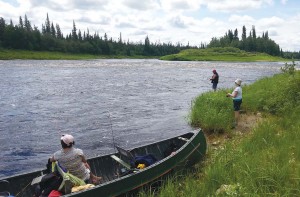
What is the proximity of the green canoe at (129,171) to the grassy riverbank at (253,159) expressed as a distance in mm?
492

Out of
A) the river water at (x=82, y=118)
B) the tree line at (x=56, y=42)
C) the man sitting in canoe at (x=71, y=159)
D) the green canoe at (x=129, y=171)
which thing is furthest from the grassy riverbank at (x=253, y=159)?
the tree line at (x=56, y=42)

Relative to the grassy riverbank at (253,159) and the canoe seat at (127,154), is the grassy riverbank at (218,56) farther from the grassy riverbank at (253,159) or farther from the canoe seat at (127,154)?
the canoe seat at (127,154)

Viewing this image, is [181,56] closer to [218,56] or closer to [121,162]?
[218,56]

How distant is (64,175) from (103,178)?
260cm

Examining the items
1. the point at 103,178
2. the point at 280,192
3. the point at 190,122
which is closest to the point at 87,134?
the point at 190,122

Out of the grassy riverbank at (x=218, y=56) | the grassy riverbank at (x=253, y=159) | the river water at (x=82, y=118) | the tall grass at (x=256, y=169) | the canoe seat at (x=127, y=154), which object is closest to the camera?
the tall grass at (x=256, y=169)

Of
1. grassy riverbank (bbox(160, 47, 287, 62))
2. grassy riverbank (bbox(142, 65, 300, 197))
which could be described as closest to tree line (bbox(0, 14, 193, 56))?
grassy riverbank (bbox(160, 47, 287, 62))

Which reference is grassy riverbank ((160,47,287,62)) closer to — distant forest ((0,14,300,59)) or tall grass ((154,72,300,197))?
distant forest ((0,14,300,59))

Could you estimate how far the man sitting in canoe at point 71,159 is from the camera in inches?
315

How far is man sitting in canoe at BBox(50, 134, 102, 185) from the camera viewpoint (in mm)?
8008

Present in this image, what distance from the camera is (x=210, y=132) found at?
1569cm

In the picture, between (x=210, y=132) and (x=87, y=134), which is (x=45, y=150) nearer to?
(x=87, y=134)

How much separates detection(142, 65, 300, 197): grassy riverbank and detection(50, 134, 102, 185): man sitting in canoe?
72.6 inches

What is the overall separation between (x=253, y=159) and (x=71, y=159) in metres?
4.76
